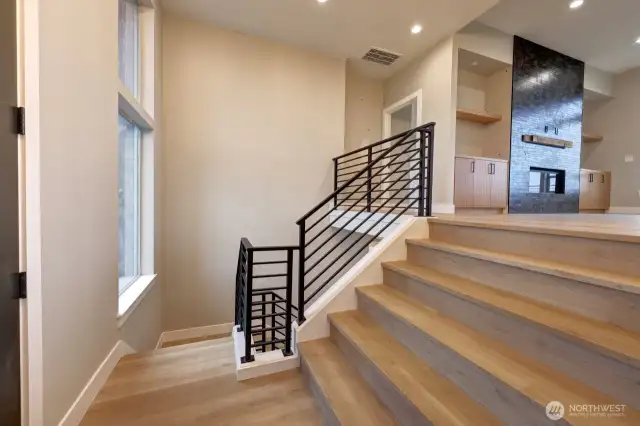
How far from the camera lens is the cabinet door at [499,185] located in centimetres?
469

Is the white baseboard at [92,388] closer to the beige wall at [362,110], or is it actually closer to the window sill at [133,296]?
the window sill at [133,296]

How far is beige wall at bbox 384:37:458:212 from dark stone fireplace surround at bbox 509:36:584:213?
4.66 ft

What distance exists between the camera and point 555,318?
3.90ft

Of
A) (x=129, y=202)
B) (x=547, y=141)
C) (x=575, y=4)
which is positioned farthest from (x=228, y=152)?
(x=547, y=141)

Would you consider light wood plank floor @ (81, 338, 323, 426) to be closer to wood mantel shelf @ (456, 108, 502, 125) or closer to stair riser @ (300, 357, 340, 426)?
stair riser @ (300, 357, 340, 426)

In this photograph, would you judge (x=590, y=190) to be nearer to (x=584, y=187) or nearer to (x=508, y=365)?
(x=584, y=187)

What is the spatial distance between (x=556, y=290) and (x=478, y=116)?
4.47m

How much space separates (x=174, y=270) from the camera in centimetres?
380

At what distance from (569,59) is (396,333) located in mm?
7187

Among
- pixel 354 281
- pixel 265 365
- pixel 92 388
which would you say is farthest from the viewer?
pixel 354 281

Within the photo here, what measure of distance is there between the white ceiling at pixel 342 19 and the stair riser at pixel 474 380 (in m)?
3.96

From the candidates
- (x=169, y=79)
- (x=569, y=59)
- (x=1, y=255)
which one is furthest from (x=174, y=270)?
(x=569, y=59)

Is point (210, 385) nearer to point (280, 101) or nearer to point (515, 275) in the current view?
point (515, 275)

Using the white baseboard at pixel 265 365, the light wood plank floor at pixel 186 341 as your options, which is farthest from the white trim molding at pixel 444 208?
the light wood plank floor at pixel 186 341
